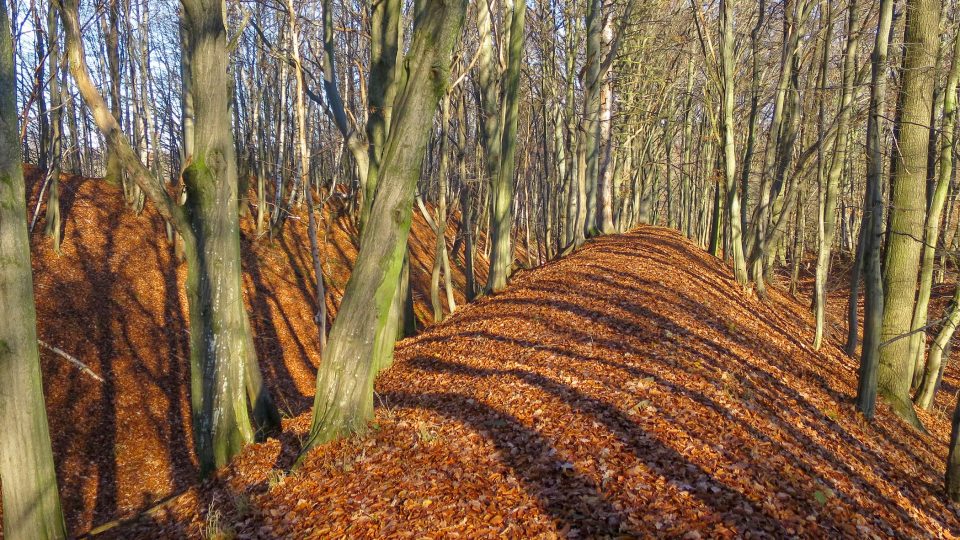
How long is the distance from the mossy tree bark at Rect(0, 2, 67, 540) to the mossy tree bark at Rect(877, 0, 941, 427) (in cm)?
988

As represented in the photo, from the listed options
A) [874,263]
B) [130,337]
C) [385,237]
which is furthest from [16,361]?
[874,263]

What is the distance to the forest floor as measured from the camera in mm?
4660

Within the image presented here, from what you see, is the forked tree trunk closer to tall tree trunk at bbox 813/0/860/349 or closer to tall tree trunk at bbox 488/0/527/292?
tall tree trunk at bbox 488/0/527/292

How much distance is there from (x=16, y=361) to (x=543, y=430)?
4.52 metres

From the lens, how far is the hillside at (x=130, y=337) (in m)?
9.29

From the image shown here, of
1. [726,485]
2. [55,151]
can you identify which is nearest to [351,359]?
[726,485]

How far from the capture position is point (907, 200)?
340 inches

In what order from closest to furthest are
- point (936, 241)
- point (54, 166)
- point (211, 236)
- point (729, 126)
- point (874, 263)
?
point (211, 236) < point (874, 263) < point (936, 241) < point (54, 166) < point (729, 126)

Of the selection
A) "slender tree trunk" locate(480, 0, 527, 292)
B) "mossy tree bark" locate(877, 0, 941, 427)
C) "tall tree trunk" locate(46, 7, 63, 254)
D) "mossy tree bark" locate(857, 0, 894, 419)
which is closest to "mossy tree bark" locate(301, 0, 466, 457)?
"mossy tree bark" locate(857, 0, 894, 419)

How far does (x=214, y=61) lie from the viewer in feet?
21.6

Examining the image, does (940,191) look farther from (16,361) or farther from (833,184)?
(16,361)

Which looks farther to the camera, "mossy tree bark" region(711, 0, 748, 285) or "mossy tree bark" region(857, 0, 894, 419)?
"mossy tree bark" region(711, 0, 748, 285)

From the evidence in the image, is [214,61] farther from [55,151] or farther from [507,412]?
[55,151]

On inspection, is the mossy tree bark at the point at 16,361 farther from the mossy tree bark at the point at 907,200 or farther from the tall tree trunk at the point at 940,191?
the tall tree trunk at the point at 940,191
